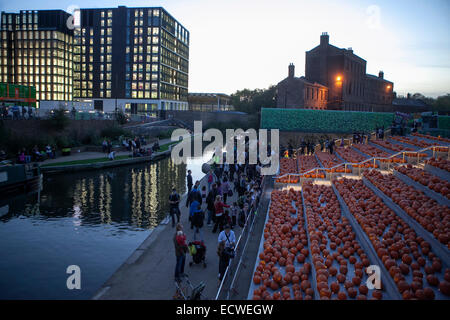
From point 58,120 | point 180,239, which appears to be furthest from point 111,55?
point 180,239

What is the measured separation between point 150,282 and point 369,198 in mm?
8106

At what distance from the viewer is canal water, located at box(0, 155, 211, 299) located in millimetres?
9336

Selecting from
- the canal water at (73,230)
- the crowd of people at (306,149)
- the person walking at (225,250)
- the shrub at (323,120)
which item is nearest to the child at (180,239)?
the person walking at (225,250)

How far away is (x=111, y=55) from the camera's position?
3723 inches

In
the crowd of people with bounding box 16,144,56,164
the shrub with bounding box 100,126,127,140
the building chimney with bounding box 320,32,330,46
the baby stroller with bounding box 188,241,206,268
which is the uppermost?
the building chimney with bounding box 320,32,330,46

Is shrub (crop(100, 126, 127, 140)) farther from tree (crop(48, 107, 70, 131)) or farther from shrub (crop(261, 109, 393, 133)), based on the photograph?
shrub (crop(261, 109, 393, 133))

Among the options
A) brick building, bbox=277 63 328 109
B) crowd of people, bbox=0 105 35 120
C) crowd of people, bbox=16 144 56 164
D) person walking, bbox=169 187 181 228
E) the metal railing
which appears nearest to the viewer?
the metal railing

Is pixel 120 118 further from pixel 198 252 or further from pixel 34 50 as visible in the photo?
pixel 34 50

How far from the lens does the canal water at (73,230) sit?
9.34 metres

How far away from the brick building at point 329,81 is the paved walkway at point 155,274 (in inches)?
1635

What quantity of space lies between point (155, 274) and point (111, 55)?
95.4 metres

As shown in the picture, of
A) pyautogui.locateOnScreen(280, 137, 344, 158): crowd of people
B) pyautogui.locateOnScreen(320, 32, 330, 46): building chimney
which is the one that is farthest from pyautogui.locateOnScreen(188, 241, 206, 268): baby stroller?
pyautogui.locateOnScreen(320, 32, 330, 46): building chimney

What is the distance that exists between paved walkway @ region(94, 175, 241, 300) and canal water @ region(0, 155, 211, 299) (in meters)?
0.75

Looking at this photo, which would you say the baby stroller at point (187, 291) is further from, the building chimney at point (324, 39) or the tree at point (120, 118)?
the building chimney at point (324, 39)
